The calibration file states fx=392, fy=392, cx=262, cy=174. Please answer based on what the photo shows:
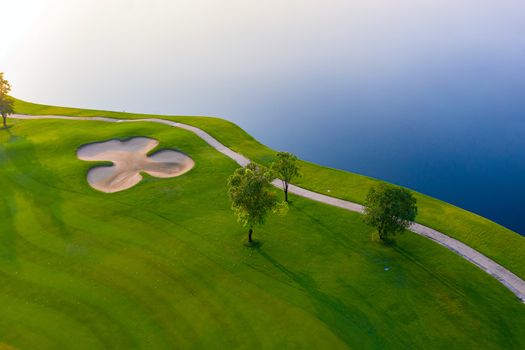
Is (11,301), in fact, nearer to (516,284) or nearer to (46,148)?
(46,148)

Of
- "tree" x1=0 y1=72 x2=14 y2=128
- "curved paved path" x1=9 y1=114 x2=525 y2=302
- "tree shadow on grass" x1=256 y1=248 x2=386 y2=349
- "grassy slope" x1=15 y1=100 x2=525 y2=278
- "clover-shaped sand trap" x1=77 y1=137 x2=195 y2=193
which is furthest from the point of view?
"tree" x1=0 y1=72 x2=14 y2=128

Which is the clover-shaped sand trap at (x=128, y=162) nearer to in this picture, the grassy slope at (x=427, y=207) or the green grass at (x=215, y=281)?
the green grass at (x=215, y=281)

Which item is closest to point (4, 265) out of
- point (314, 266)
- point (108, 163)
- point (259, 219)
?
point (108, 163)

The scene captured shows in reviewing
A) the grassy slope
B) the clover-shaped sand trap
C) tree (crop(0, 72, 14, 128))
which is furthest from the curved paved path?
tree (crop(0, 72, 14, 128))

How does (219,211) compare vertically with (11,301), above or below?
above

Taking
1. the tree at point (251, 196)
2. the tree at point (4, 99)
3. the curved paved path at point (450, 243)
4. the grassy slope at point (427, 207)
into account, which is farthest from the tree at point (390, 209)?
the tree at point (4, 99)

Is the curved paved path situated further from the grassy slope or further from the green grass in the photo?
the green grass

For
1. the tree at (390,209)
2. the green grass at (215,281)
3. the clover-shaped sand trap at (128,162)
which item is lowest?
the green grass at (215,281)
